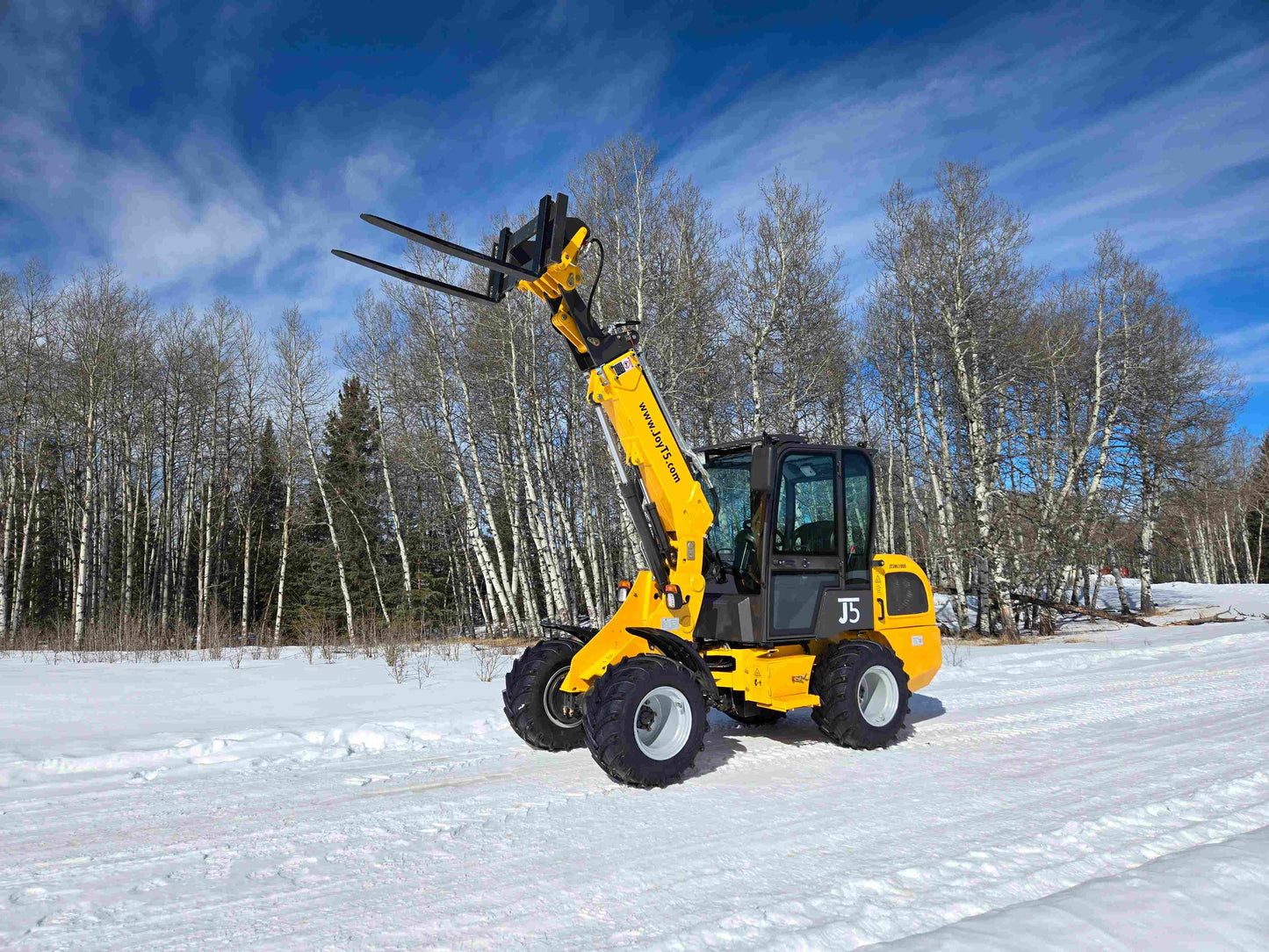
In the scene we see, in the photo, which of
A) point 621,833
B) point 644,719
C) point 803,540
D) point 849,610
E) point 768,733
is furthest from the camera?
point 768,733

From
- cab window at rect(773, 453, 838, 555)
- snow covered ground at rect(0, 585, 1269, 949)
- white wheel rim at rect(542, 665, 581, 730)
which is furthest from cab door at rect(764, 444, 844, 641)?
white wheel rim at rect(542, 665, 581, 730)

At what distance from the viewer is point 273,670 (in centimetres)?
1096

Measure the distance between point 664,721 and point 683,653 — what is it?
0.51 meters

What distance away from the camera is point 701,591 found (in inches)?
237

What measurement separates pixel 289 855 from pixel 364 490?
23978 mm

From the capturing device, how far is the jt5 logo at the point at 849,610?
6.56 metres

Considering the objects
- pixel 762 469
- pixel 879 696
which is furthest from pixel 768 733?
pixel 762 469

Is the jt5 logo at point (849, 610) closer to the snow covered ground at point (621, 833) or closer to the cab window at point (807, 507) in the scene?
the cab window at point (807, 507)

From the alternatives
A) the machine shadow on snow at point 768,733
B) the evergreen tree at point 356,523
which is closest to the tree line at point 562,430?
the evergreen tree at point 356,523

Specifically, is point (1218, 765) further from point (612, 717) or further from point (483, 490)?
point (483, 490)

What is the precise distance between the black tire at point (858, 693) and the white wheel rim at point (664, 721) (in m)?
1.44

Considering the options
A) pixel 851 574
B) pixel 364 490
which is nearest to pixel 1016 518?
pixel 851 574

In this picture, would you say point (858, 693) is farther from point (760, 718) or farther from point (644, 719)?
point (644, 719)

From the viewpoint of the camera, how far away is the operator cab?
20.4 ft
